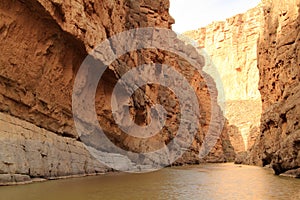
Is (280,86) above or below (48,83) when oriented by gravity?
above

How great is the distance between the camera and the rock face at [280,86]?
15.3 meters

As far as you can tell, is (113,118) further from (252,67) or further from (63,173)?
(252,67)

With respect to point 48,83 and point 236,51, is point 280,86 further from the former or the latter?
point 236,51

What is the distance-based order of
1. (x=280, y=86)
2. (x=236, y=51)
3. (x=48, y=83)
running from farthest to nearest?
(x=236, y=51), (x=280, y=86), (x=48, y=83)

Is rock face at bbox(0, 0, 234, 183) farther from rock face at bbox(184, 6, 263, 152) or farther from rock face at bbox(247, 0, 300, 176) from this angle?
rock face at bbox(184, 6, 263, 152)

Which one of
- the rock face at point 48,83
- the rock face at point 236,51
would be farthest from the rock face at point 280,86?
the rock face at point 236,51

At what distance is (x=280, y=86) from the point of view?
93.8ft

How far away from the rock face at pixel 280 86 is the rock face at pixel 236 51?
196 feet

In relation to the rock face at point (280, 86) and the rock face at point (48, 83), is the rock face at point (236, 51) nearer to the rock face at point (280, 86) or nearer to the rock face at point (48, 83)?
the rock face at point (280, 86)

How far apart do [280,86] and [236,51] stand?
320 feet

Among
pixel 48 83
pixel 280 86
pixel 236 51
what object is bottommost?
pixel 48 83

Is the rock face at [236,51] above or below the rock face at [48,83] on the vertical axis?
above

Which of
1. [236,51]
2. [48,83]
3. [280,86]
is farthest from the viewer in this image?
[236,51]

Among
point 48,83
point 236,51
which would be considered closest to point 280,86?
point 48,83
